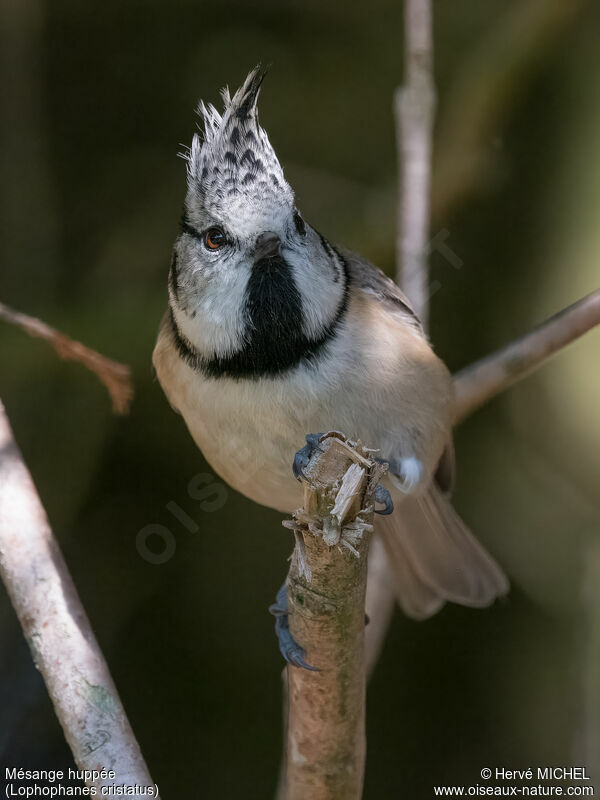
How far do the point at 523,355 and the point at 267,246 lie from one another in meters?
0.69

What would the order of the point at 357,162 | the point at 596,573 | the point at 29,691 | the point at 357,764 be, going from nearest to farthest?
1. the point at 357,764
2. the point at 29,691
3. the point at 596,573
4. the point at 357,162

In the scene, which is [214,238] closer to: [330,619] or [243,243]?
[243,243]

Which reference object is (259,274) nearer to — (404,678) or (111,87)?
(111,87)

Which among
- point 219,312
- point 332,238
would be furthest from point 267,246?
point 332,238

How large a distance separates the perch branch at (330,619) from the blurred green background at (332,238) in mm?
1220

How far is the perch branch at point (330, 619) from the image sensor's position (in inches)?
61.4

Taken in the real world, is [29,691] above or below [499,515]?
below

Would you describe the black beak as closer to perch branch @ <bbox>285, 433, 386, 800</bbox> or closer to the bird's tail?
perch branch @ <bbox>285, 433, 386, 800</bbox>

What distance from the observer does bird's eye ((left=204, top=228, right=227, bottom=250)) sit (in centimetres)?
205

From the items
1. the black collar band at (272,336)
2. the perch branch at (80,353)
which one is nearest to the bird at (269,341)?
the black collar band at (272,336)

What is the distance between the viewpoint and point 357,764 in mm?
1953

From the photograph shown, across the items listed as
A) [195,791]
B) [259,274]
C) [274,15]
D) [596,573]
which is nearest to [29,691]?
[195,791]

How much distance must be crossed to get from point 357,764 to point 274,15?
2495 mm

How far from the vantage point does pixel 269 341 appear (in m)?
2.06
